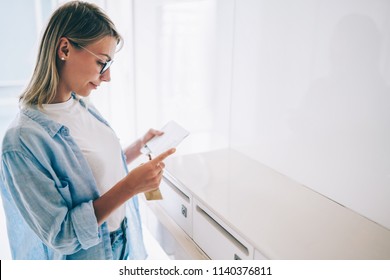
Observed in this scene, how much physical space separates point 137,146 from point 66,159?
1.40ft

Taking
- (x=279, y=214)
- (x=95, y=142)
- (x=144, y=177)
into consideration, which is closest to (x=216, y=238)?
(x=279, y=214)

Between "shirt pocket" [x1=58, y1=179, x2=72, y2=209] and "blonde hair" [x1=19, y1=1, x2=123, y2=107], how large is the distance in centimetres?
19

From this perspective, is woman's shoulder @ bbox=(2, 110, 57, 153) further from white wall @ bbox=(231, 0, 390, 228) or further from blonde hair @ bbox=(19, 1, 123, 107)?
white wall @ bbox=(231, 0, 390, 228)

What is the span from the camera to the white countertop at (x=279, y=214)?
0.85 meters

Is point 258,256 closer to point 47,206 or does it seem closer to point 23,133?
point 47,206

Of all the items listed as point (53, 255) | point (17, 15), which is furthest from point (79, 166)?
point (17, 15)

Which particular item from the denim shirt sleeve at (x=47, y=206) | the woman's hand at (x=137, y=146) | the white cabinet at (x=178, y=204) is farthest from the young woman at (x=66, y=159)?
the white cabinet at (x=178, y=204)

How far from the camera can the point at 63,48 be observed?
78 centimetres

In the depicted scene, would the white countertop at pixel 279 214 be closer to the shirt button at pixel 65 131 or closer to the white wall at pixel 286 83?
the white wall at pixel 286 83

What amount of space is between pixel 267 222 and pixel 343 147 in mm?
360

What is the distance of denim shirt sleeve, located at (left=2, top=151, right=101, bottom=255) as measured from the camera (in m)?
0.69

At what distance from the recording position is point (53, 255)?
2.83ft
